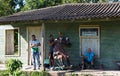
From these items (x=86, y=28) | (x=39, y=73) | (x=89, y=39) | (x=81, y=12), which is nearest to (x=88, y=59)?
(x=89, y=39)

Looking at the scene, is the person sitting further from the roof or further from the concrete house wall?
the roof

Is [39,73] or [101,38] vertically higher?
[101,38]

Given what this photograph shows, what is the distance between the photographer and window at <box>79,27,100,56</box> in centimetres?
1716

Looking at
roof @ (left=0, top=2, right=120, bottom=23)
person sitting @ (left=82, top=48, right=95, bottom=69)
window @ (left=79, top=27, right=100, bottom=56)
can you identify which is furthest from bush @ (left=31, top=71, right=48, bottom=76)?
window @ (left=79, top=27, right=100, bottom=56)

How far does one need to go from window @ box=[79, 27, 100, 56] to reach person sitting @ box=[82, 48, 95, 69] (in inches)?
22.6

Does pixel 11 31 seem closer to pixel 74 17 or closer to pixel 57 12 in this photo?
pixel 57 12

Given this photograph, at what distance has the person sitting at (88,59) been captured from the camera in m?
16.6

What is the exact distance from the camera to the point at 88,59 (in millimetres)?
16641

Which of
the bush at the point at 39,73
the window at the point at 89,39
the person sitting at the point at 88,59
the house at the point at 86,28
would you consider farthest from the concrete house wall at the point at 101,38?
the bush at the point at 39,73

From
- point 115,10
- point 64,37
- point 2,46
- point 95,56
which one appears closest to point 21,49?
point 2,46

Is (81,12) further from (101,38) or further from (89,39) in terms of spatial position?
(101,38)

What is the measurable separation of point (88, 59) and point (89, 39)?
121 centimetres

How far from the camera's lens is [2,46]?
69.4ft

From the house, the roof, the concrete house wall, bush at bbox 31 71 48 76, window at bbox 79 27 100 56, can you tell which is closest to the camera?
bush at bbox 31 71 48 76
